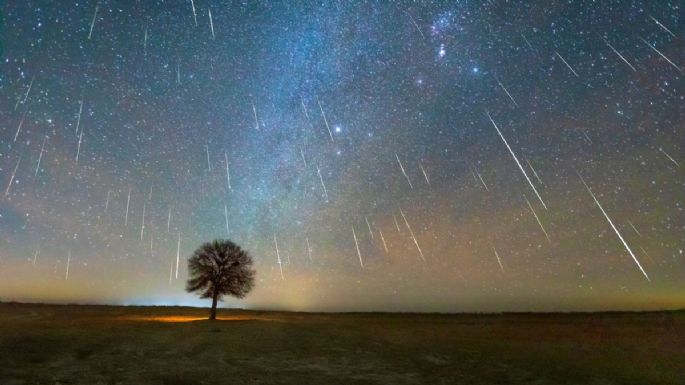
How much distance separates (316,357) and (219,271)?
26479 millimetres

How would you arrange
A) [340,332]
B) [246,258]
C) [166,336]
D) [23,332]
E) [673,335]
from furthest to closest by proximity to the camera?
[246,258], [673,335], [340,332], [166,336], [23,332]

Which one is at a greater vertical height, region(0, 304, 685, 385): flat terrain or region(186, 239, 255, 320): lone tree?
region(186, 239, 255, 320): lone tree

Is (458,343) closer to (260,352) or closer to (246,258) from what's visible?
(260,352)

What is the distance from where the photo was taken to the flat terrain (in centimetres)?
1950

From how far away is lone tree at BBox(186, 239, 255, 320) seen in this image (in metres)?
47.7

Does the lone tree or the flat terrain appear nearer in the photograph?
the flat terrain

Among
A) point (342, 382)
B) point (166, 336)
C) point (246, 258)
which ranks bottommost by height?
point (342, 382)

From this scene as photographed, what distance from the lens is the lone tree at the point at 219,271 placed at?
4772 cm

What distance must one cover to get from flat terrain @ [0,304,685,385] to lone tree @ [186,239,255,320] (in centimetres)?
1233

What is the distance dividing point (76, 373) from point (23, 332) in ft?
40.9

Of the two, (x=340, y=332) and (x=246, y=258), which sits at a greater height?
(x=246, y=258)

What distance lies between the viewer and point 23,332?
27438 millimetres

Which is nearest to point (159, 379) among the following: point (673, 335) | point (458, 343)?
point (458, 343)

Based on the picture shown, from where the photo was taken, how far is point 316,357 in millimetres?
24531
